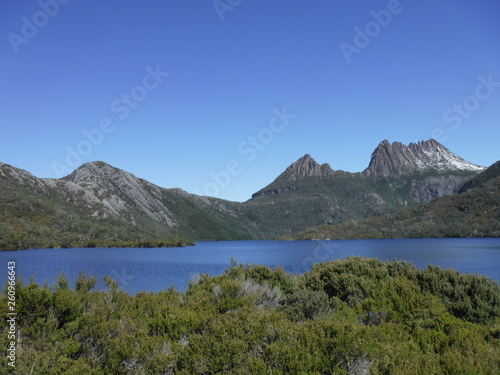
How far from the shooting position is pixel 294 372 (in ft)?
21.3

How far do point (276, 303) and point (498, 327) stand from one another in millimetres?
8245

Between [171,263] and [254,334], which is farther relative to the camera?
[171,263]

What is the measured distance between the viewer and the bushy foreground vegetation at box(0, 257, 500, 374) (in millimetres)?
6797

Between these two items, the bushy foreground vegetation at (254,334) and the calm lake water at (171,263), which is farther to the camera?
the calm lake water at (171,263)

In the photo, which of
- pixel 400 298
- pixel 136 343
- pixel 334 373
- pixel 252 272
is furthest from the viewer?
pixel 252 272

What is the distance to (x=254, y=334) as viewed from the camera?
744cm

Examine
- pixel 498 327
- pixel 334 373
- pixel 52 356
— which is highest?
pixel 52 356

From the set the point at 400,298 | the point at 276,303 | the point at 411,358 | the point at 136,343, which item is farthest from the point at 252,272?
the point at 411,358

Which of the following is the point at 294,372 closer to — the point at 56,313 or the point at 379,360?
the point at 379,360

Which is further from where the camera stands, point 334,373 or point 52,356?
point 52,356

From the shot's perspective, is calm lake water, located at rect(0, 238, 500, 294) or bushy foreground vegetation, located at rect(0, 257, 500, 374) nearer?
bushy foreground vegetation, located at rect(0, 257, 500, 374)

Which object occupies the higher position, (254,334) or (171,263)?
(254,334)

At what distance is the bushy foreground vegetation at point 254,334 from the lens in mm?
6797

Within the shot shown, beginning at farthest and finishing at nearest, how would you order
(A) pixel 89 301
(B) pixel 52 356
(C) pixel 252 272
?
(C) pixel 252 272 → (A) pixel 89 301 → (B) pixel 52 356
